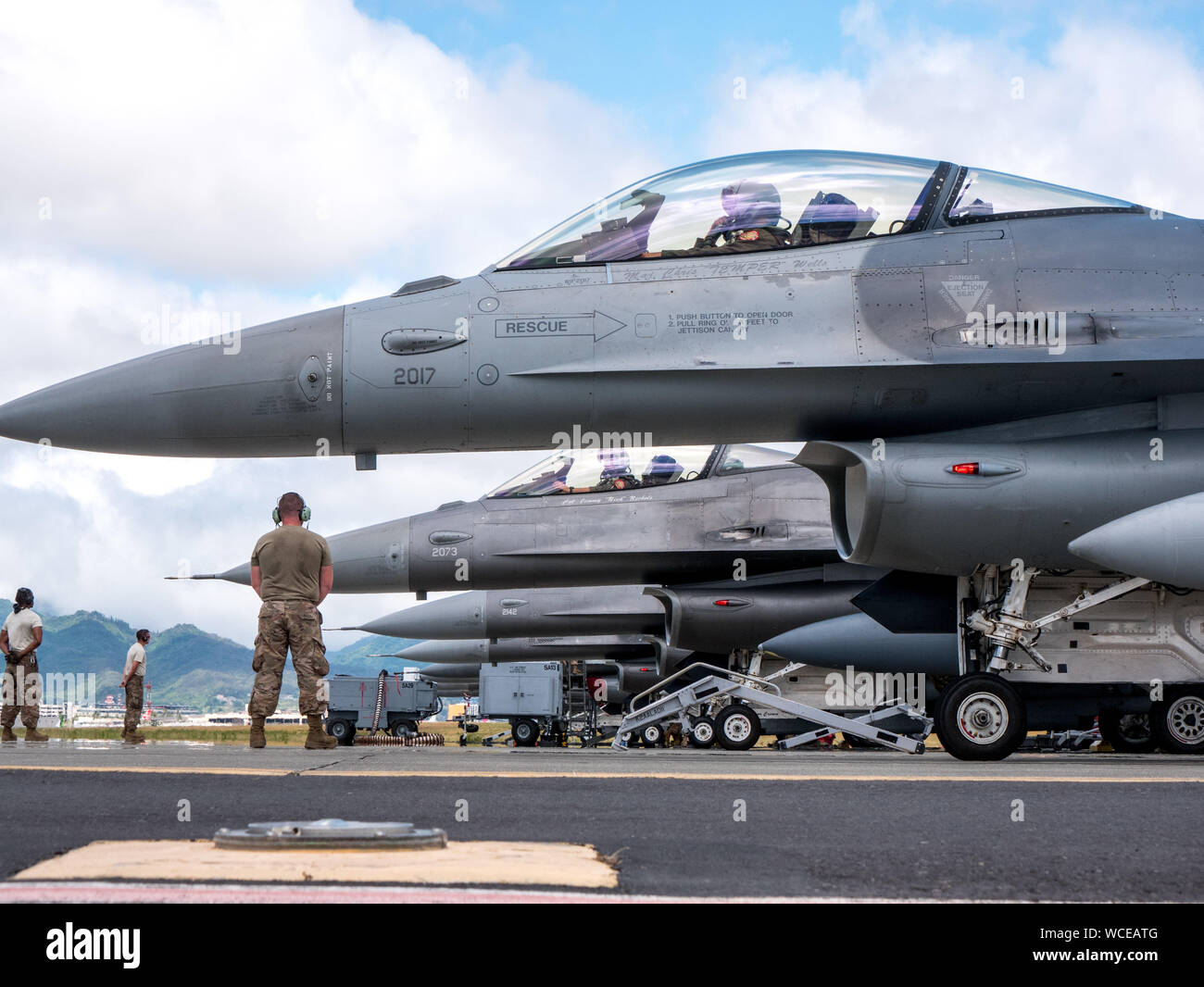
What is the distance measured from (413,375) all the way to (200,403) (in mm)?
1392

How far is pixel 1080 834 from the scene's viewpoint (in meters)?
3.76

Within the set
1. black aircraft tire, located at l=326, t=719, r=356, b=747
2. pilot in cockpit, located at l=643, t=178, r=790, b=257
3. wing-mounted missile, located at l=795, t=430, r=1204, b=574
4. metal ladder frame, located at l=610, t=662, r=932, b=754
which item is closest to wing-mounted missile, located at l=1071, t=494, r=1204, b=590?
wing-mounted missile, located at l=795, t=430, r=1204, b=574

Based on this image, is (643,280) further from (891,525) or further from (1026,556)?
(1026,556)

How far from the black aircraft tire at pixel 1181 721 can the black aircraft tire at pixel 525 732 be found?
563 inches

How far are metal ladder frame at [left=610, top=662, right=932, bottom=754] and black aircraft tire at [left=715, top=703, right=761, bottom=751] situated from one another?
201mm

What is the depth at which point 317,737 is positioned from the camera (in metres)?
7.47

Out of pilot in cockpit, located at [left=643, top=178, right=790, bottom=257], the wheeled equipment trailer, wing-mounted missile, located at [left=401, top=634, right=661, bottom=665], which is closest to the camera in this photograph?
pilot in cockpit, located at [left=643, top=178, right=790, bottom=257]

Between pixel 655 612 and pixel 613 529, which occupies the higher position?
pixel 613 529

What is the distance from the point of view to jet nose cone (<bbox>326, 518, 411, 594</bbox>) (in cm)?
1534

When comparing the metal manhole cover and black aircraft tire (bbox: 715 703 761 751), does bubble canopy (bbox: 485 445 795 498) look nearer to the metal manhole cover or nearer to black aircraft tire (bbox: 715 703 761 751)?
black aircraft tire (bbox: 715 703 761 751)

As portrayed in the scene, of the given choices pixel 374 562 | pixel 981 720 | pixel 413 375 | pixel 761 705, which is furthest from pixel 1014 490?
pixel 374 562

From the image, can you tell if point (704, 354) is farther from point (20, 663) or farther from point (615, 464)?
point (615, 464)

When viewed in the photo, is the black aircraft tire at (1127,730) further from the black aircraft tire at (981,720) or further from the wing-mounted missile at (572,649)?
the wing-mounted missile at (572,649)
